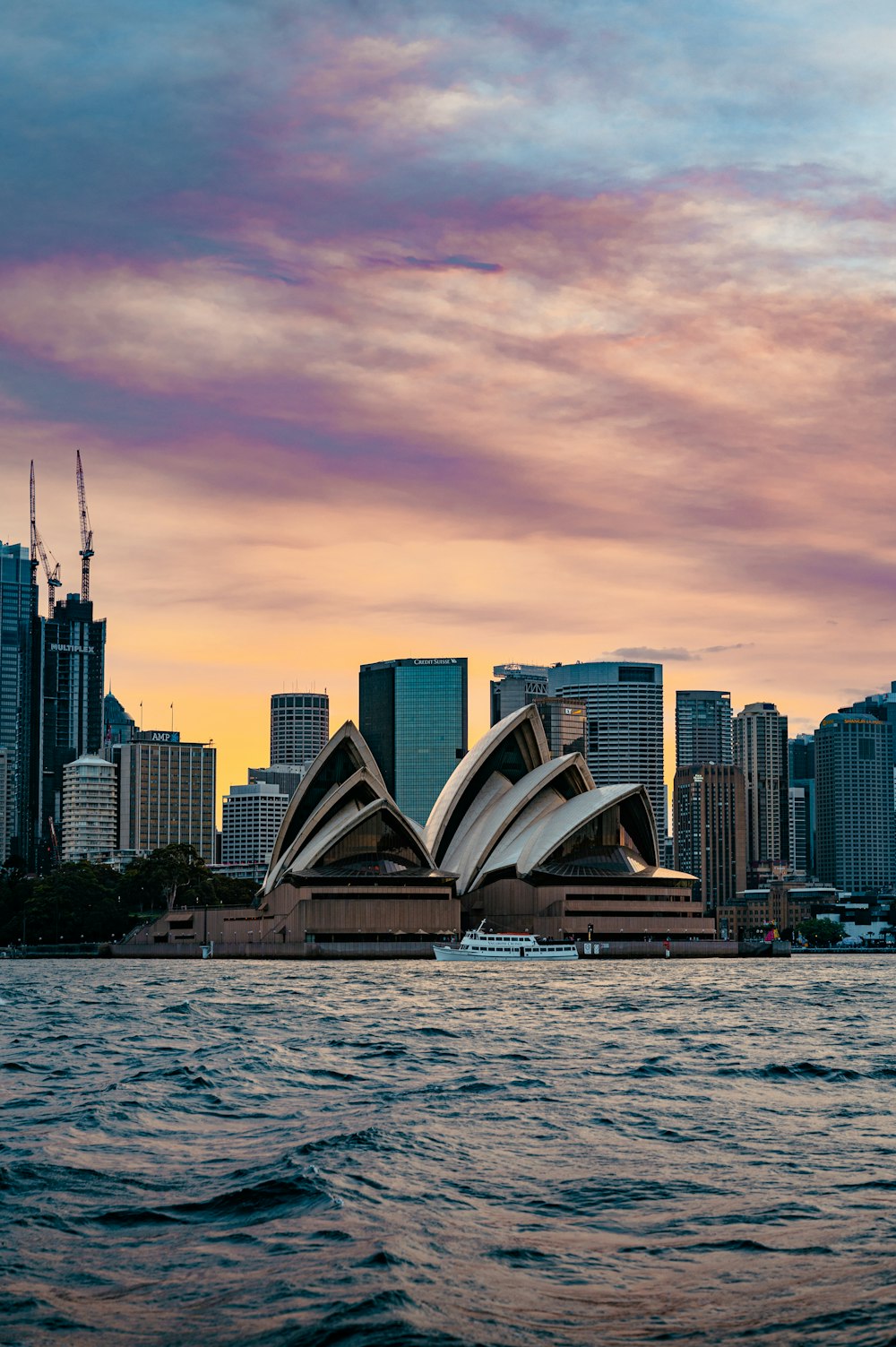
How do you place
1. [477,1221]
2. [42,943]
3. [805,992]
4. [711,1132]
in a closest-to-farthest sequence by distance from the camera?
[477,1221], [711,1132], [805,992], [42,943]

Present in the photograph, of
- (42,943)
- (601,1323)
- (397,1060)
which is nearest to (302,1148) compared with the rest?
(601,1323)

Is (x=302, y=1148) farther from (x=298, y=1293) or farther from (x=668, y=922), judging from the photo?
(x=668, y=922)

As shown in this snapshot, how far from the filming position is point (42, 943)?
16088 cm

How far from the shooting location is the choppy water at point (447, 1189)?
14.3 m

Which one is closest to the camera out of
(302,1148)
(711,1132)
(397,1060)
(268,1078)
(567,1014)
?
(302,1148)

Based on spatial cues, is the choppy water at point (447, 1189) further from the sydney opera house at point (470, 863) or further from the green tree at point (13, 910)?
the green tree at point (13, 910)

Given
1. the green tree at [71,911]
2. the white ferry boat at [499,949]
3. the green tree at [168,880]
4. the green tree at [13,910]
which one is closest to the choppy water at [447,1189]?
the white ferry boat at [499,949]

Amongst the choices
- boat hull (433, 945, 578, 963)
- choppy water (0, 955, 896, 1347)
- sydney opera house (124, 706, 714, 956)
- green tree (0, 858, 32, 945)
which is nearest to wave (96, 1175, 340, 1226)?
choppy water (0, 955, 896, 1347)

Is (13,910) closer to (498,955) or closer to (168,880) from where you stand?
(168,880)

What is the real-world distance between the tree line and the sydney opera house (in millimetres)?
21162

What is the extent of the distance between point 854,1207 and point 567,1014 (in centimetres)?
3643

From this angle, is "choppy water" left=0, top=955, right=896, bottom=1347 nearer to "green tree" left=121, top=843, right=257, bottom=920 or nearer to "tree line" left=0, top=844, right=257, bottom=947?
"tree line" left=0, top=844, right=257, bottom=947

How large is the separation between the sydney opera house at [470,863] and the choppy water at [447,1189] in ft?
276

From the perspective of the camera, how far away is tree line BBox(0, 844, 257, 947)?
529 ft
